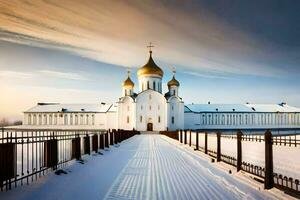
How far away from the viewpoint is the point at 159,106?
202ft

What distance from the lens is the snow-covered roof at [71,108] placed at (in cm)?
7300

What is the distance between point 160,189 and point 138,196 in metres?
0.92

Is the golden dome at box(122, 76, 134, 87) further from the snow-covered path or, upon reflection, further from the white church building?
the snow-covered path

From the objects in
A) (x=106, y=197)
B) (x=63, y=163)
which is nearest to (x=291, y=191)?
(x=106, y=197)

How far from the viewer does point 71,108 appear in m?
74.1

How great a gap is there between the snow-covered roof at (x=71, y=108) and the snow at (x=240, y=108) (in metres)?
18.9

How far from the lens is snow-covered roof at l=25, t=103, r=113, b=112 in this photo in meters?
73.0

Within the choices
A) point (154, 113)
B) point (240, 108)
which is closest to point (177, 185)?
point (154, 113)

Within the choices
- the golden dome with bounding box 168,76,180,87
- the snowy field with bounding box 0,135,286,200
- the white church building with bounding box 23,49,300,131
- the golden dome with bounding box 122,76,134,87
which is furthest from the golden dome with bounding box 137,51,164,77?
the snowy field with bounding box 0,135,286,200

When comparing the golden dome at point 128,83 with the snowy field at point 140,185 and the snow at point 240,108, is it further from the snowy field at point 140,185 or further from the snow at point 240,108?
the snowy field at point 140,185

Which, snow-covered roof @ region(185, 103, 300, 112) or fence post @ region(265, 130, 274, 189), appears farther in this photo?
snow-covered roof @ region(185, 103, 300, 112)

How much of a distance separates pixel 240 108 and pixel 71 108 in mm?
38518

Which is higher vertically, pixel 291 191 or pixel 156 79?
pixel 156 79

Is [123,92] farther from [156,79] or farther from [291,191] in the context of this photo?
[291,191]
